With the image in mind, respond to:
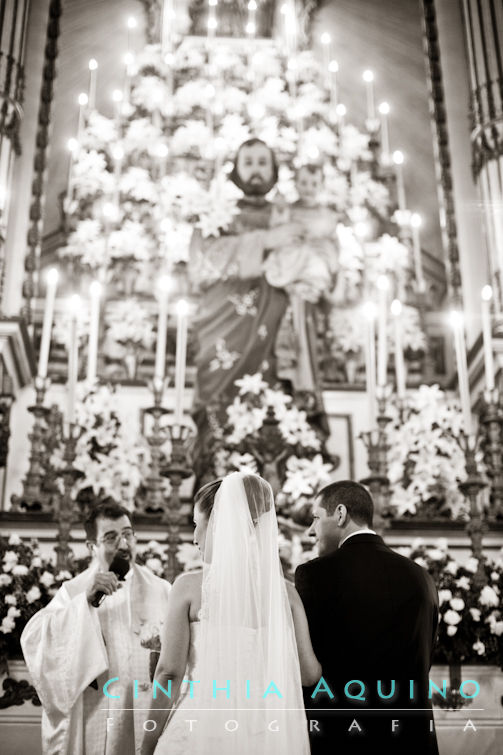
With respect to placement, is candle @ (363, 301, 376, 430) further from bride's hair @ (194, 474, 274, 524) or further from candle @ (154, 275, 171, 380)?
bride's hair @ (194, 474, 274, 524)

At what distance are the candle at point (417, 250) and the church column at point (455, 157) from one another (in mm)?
238

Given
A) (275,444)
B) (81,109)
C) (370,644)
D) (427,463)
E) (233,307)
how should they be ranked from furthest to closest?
(81,109), (233,307), (427,463), (275,444), (370,644)

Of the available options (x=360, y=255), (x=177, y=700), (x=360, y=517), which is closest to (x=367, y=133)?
(x=360, y=255)

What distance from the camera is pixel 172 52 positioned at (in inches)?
356

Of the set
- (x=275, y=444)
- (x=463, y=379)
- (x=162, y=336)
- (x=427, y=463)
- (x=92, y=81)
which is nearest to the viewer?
(x=463, y=379)

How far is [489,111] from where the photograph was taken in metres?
8.11

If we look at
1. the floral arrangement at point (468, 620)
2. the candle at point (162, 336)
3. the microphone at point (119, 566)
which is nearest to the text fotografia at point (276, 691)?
the microphone at point (119, 566)

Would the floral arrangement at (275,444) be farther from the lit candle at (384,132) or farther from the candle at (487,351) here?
the lit candle at (384,132)

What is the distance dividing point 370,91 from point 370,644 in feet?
23.8

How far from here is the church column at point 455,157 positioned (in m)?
7.83

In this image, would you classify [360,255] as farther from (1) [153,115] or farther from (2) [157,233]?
(1) [153,115]

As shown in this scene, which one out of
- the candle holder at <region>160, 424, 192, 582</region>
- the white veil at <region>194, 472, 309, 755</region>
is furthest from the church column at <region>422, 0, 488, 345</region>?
the white veil at <region>194, 472, 309, 755</region>

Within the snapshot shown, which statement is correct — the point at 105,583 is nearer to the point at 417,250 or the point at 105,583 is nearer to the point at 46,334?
the point at 46,334

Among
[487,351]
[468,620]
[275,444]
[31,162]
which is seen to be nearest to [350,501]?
[468,620]
